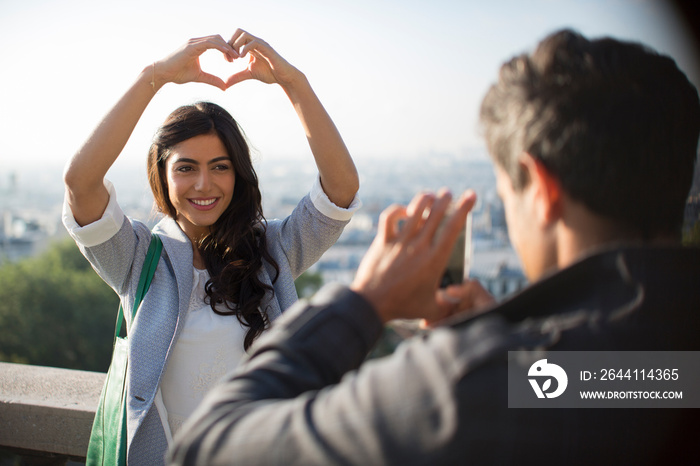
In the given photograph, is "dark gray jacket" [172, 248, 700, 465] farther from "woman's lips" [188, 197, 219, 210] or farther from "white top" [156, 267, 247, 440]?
"woman's lips" [188, 197, 219, 210]

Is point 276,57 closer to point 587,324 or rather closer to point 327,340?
point 327,340

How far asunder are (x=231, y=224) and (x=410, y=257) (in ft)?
5.51

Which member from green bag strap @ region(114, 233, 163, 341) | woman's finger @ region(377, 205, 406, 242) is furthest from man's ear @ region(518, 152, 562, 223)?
green bag strap @ region(114, 233, 163, 341)

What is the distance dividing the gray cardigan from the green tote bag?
0.09 feet

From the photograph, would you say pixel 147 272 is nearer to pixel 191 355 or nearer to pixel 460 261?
pixel 191 355

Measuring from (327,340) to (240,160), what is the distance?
5.91 feet

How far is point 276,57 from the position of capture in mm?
2422

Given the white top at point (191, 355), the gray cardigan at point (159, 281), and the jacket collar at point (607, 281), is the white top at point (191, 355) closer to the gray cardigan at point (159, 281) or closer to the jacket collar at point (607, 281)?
the gray cardigan at point (159, 281)

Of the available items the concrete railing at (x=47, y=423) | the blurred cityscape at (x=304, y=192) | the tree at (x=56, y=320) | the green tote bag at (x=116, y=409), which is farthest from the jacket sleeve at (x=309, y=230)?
the blurred cityscape at (x=304, y=192)

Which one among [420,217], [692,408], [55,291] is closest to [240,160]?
[420,217]

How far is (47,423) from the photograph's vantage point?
106 inches

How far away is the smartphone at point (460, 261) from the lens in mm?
1214

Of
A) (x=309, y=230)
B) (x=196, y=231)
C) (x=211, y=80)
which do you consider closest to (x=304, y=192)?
(x=196, y=231)

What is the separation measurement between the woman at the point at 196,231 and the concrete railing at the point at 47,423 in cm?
63
